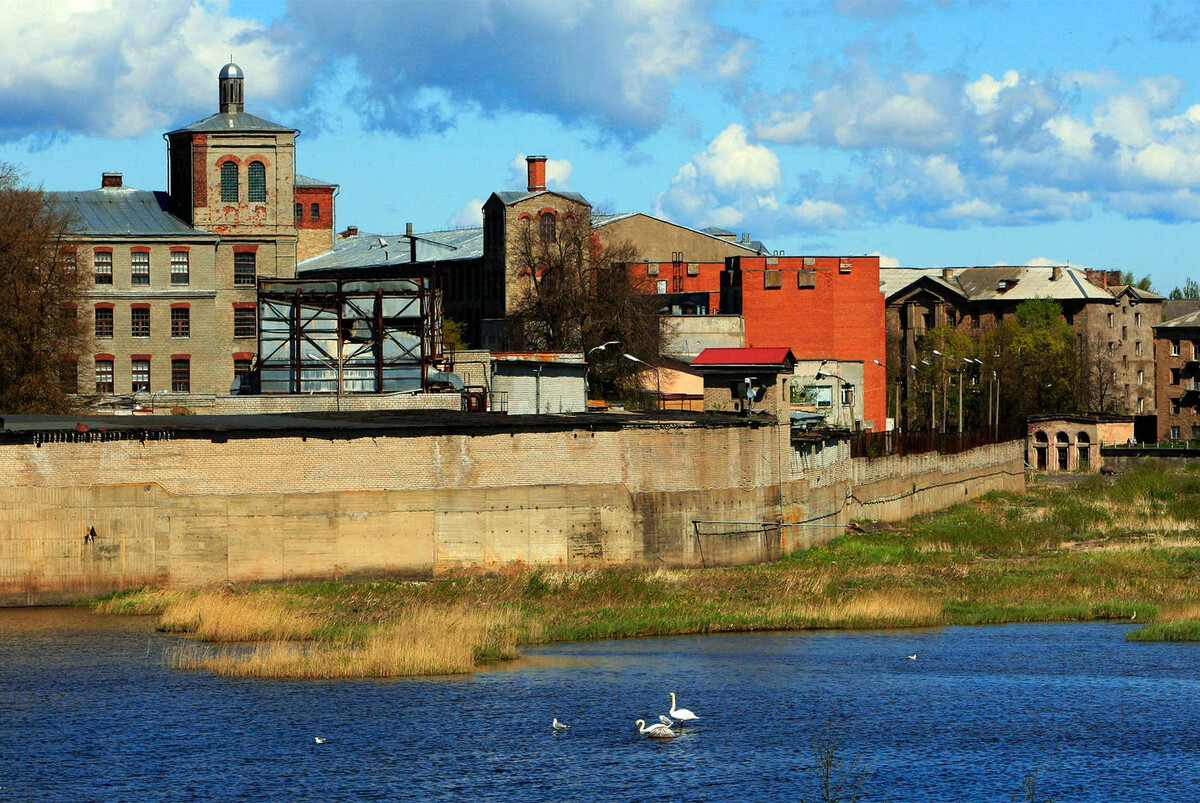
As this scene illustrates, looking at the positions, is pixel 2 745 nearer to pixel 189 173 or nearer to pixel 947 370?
pixel 189 173

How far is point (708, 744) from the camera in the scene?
105ft

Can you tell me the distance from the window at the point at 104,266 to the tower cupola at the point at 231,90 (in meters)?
10.6

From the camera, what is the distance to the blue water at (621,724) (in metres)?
29.2

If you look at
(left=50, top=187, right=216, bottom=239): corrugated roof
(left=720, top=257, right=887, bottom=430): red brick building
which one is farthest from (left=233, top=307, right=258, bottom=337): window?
(left=720, top=257, right=887, bottom=430): red brick building

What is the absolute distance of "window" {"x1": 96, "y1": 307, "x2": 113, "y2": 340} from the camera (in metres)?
79.9

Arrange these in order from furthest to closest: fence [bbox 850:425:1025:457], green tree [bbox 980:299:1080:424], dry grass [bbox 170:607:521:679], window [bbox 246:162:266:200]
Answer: green tree [bbox 980:299:1080:424]
window [bbox 246:162:266:200]
fence [bbox 850:425:1025:457]
dry grass [bbox 170:607:521:679]

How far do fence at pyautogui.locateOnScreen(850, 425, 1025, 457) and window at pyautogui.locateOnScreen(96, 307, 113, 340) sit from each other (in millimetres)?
35349

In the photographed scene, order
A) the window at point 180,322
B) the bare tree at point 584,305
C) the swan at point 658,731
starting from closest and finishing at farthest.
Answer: the swan at point 658,731 < the window at point 180,322 < the bare tree at point 584,305

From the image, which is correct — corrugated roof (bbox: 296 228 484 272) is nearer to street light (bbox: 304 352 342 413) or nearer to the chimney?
the chimney

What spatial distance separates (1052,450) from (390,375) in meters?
67.1

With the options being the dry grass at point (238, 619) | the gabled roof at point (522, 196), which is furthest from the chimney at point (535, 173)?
the dry grass at point (238, 619)

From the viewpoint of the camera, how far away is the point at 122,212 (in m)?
83.1

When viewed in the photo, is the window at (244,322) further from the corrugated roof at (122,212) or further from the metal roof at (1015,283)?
the metal roof at (1015,283)

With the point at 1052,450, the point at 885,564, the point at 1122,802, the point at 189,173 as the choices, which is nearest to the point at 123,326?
the point at 189,173
